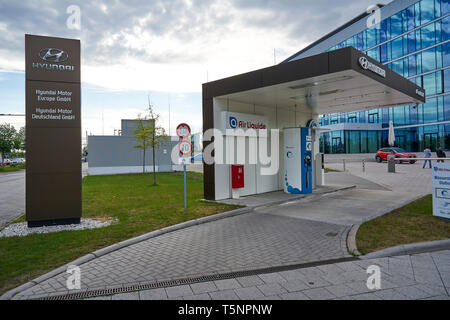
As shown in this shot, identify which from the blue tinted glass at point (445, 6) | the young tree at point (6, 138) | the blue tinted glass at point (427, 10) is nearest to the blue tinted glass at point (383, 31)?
the blue tinted glass at point (427, 10)

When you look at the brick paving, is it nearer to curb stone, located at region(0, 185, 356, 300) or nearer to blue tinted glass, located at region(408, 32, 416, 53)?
curb stone, located at region(0, 185, 356, 300)

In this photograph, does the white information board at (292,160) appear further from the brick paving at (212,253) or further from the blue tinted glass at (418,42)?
the blue tinted glass at (418,42)

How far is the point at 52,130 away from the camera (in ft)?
25.1

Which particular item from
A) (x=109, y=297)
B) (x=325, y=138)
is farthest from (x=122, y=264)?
(x=325, y=138)

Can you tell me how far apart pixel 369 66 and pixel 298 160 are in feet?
15.2

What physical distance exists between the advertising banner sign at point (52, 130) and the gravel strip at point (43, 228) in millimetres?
235

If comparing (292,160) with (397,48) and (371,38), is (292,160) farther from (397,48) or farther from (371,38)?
(371,38)

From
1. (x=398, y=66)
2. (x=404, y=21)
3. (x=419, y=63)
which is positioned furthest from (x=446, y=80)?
(x=404, y=21)

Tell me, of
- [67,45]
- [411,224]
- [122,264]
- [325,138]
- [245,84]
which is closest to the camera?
[122,264]

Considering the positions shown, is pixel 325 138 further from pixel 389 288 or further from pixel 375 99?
pixel 389 288

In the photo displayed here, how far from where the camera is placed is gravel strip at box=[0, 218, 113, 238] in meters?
6.99
